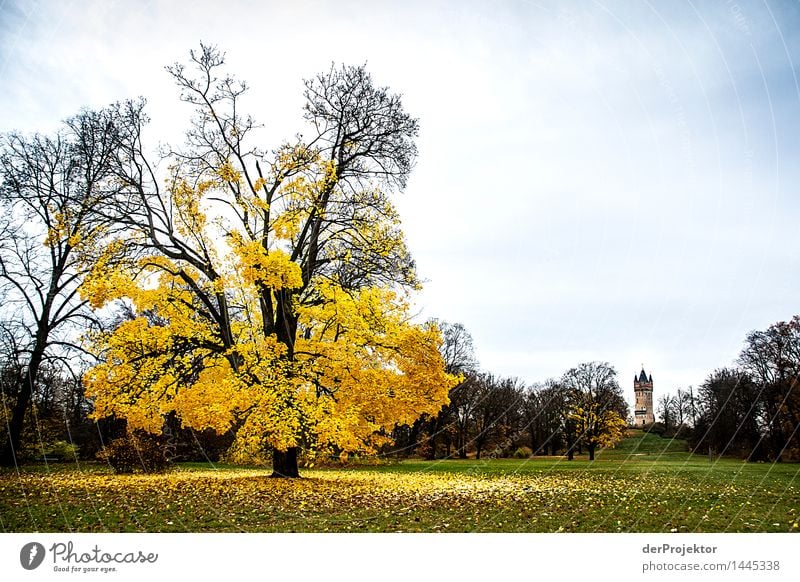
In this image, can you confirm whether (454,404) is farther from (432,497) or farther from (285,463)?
(285,463)

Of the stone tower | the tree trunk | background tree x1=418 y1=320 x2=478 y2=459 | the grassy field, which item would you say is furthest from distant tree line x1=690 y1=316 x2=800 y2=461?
the tree trunk

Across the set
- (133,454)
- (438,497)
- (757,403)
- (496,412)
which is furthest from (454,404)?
(133,454)

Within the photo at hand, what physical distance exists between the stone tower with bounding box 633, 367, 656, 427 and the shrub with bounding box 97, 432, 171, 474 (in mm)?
5662

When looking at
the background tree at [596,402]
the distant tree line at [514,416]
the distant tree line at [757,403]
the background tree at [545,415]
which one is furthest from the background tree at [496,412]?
the distant tree line at [757,403]

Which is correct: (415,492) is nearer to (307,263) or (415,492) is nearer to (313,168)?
(307,263)

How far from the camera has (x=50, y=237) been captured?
20.5 feet

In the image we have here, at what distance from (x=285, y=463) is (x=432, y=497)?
101 inches

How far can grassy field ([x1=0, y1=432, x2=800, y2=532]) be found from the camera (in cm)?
547

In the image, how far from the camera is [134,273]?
722 centimetres

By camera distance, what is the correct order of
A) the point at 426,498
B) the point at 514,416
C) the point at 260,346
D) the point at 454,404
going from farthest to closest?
the point at 454,404 → the point at 260,346 → the point at 514,416 → the point at 426,498

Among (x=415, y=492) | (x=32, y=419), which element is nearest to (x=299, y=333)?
(x=415, y=492)

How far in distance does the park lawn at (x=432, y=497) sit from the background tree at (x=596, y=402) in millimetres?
461

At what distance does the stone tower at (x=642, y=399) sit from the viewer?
624cm

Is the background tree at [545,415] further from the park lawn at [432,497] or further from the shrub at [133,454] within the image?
the shrub at [133,454]
